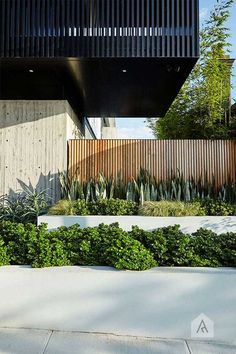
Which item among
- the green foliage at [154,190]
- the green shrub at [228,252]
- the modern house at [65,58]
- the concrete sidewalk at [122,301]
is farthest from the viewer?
the green foliage at [154,190]

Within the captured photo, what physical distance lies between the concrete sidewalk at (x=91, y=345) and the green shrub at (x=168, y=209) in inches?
104

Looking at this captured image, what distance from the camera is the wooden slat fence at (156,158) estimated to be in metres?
7.09

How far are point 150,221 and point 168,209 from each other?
42 centimetres

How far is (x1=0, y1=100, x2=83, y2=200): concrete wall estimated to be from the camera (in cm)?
697

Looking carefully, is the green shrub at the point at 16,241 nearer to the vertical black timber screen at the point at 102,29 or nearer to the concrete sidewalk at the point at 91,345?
the concrete sidewalk at the point at 91,345

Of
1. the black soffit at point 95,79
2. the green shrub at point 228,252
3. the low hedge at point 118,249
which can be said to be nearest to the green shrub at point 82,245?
the low hedge at point 118,249

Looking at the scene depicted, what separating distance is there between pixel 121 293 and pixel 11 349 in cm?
107

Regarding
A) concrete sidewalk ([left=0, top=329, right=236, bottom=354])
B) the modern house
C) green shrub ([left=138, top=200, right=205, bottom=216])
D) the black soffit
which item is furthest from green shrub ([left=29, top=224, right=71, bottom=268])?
the black soffit

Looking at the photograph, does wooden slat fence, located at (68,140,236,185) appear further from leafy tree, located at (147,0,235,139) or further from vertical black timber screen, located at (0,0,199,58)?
leafy tree, located at (147,0,235,139)

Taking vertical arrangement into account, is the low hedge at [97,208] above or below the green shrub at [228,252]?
above

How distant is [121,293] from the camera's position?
3.13 meters

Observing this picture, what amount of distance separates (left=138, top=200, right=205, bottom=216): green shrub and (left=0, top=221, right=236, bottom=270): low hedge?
1.60m

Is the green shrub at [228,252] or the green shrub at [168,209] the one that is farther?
the green shrub at [168,209]

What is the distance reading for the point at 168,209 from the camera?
18.1 ft
